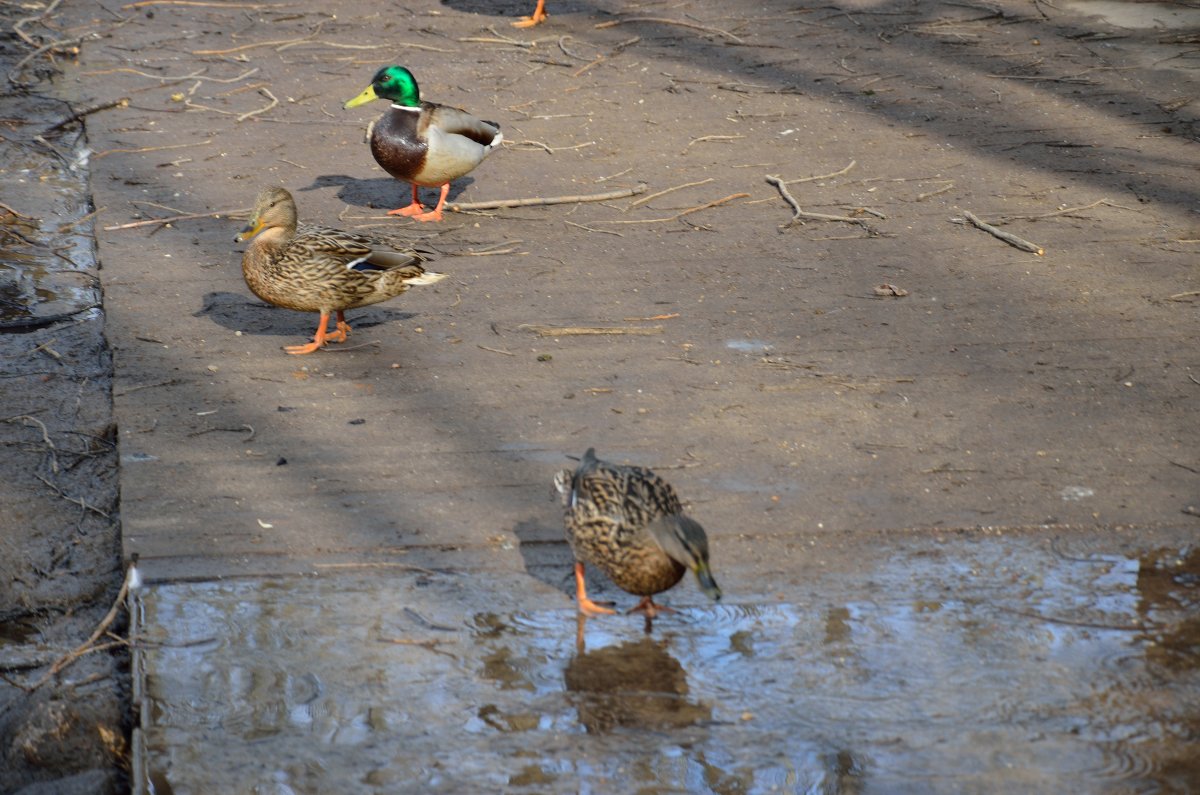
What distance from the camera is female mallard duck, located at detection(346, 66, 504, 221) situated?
26.4ft

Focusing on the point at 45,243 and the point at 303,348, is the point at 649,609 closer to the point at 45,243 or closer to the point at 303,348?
the point at 303,348

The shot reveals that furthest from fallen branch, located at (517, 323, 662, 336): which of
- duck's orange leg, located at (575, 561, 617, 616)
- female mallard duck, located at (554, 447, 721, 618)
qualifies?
duck's orange leg, located at (575, 561, 617, 616)

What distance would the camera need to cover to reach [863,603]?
15.0 feet

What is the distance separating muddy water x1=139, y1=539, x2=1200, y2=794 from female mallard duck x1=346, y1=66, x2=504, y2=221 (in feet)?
12.9

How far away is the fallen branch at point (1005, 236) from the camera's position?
774 centimetres

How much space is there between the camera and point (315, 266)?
6.37m

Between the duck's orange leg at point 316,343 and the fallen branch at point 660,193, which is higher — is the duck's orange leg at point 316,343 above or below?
below

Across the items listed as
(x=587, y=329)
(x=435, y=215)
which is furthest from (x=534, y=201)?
(x=587, y=329)

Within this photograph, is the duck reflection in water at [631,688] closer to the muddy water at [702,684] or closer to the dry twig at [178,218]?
the muddy water at [702,684]

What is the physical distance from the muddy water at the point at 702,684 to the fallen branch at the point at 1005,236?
10.6 feet

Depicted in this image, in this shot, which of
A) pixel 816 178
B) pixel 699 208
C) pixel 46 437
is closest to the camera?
pixel 46 437

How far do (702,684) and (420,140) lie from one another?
15.5 feet

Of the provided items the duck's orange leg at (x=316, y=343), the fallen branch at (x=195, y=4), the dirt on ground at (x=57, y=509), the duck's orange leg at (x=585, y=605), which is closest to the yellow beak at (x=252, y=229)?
the duck's orange leg at (x=316, y=343)

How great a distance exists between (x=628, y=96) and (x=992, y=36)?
11.8 feet
